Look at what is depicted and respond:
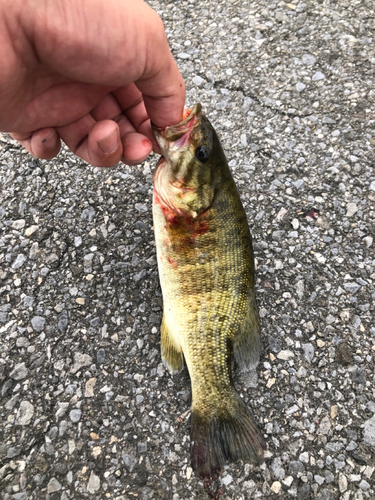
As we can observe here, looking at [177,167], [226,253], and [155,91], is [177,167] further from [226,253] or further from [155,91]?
[226,253]

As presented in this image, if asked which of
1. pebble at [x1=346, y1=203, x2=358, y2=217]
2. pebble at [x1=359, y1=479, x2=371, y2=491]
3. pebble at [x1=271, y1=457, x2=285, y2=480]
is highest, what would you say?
pebble at [x1=346, y1=203, x2=358, y2=217]

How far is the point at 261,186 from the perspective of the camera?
2949 millimetres

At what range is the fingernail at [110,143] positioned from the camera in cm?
213

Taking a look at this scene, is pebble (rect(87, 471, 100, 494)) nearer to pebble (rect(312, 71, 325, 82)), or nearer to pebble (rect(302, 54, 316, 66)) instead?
pebble (rect(312, 71, 325, 82))

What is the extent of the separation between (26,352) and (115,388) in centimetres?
68

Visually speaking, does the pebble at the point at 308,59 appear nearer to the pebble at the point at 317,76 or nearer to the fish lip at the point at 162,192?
the pebble at the point at 317,76

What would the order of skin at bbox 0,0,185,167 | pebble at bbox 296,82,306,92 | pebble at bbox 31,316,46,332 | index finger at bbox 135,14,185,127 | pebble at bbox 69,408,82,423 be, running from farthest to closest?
pebble at bbox 296,82,306,92
pebble at bbox 31,316,46,332
pebble at bbox 69,408,82,423
index finger at bbox 135,14,185,127
skin at bbox 0,0,185,167

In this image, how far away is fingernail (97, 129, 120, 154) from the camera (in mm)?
2127

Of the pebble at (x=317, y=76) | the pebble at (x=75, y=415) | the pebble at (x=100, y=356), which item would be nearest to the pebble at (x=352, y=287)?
the pebble at (x=100, y=356)

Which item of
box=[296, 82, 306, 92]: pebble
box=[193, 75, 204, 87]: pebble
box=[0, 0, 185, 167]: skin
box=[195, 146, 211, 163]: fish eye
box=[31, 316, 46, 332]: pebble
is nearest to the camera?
box=[0, 0, 185, 167]: skin

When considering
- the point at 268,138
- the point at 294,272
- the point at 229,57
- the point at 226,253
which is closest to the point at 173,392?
the point at 226,253

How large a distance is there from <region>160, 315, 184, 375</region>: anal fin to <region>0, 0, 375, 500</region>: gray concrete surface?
0.09m

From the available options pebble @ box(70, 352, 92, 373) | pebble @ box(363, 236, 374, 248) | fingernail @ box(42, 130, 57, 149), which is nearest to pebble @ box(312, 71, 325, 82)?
pebble @ box(363, 236, 374, 248)

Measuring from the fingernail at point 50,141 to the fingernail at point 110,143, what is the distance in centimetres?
44
